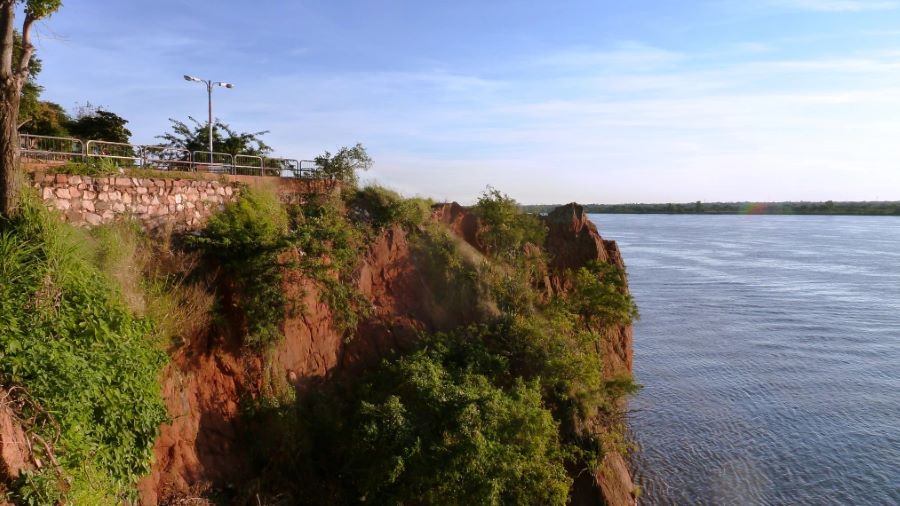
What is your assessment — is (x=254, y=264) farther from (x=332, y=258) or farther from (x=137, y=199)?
(x=137, y=199)

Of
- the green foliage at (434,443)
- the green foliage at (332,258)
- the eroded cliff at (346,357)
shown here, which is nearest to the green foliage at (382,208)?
the eroded cliff at (346,357)

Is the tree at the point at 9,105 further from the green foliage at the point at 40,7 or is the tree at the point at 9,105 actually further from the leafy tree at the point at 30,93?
the leafy tree at the point at 30,93

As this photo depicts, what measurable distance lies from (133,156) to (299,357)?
674cm

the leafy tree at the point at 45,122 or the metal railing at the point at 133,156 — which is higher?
the leafy tree at the point at 45,122

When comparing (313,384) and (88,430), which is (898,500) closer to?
(313,384)

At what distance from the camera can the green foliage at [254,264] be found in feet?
39.1

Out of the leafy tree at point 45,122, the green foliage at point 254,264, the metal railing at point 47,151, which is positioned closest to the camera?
the green foliage at point 254,264

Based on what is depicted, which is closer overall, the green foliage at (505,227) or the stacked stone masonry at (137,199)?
the stacked stone masonry at (137,199)

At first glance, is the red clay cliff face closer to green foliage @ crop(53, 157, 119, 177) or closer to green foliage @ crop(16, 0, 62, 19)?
green foliage @ crop(53, 157, 119, 177)

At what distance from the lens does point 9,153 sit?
9.82 meters

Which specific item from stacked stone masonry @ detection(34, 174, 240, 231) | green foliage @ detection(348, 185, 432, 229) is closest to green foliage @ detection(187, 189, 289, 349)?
stacked stone masonry @ detection(34, 174, 240, 231)

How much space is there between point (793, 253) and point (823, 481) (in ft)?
176

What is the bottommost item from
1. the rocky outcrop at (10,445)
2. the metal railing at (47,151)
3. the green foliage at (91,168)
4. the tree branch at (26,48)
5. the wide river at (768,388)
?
the wide river at (768,388)

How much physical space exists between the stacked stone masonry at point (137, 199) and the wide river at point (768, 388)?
553 inches
